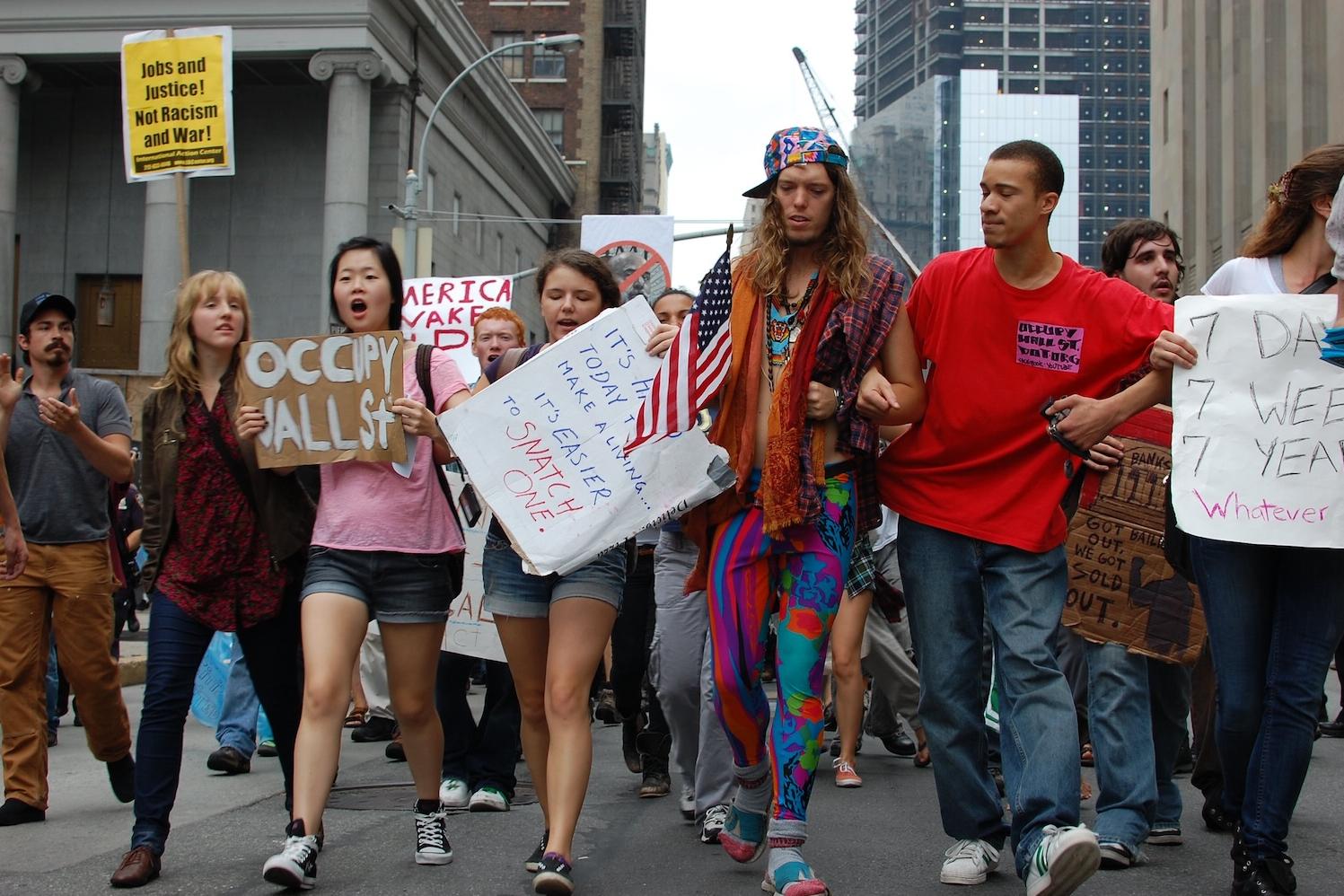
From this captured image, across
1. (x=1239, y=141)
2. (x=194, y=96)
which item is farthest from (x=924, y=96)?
(x=194, y=96)

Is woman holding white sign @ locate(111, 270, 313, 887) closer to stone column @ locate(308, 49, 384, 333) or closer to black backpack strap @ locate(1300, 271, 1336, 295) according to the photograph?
black backpack strap @ locate(1300, 271, 1336, 295)

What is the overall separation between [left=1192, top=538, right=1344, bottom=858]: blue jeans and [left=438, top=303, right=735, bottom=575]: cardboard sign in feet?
4.93

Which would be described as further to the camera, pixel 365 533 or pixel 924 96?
pixel 924 96

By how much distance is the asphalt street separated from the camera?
4664 millimetres

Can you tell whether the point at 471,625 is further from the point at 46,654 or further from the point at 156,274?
the point at 156,274

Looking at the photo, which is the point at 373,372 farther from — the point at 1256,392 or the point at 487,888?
the point at 1256,392

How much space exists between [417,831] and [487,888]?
519 millimetres

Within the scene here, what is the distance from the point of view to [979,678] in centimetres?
455

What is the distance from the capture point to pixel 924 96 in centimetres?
18125

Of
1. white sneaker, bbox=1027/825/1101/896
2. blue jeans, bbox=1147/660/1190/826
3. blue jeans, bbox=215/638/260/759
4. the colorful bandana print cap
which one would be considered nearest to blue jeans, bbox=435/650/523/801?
blue jeans, bbox=215/638/260/759

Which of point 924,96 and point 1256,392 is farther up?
point 924,96

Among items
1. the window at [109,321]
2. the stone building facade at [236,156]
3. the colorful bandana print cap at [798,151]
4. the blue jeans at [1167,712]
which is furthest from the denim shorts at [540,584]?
the window at [109,321]

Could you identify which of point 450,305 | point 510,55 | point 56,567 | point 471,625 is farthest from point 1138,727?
point 510,55

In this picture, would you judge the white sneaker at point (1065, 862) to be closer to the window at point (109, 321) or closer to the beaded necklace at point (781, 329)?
the beaded necklace at point (781, 329)
